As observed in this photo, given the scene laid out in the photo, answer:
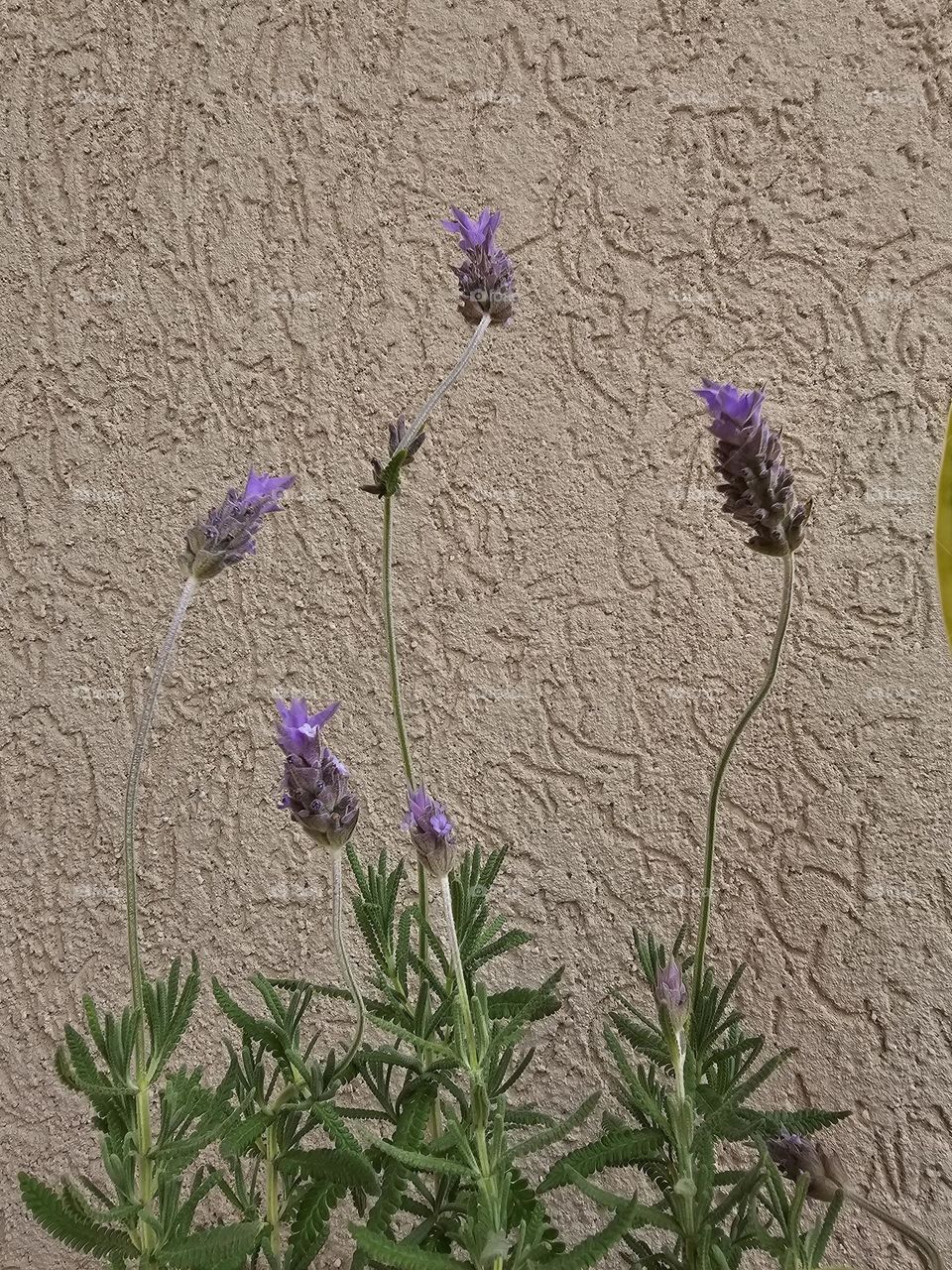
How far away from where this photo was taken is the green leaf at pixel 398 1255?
407 millimetres

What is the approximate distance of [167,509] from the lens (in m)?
0.85

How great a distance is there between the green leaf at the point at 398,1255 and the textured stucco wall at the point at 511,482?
14.6 inches

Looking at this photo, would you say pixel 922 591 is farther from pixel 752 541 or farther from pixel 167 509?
pixel 167 509

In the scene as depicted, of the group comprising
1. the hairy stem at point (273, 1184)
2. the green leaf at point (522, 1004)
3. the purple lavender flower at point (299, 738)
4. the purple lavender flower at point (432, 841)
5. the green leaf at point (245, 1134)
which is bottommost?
the hairy stem at point (273, 1184)

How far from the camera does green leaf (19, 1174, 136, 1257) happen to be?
445mm

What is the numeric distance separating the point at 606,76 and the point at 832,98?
0.55ft

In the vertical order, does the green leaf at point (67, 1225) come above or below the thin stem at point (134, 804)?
below

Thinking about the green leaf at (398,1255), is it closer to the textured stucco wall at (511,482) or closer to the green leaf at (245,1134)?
the green leaf at (245,1134)

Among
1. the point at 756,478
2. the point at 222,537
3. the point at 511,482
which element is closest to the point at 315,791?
the point at 222,537

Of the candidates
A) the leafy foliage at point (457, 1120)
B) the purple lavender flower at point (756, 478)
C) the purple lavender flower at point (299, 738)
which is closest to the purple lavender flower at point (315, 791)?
the purple lavender flower at point (299, 738)

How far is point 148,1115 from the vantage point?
487 millimetres

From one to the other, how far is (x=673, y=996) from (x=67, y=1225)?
0.28 metres

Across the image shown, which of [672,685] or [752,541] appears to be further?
[672,685]

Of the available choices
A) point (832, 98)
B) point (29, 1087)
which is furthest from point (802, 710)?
point (29, 1087)
